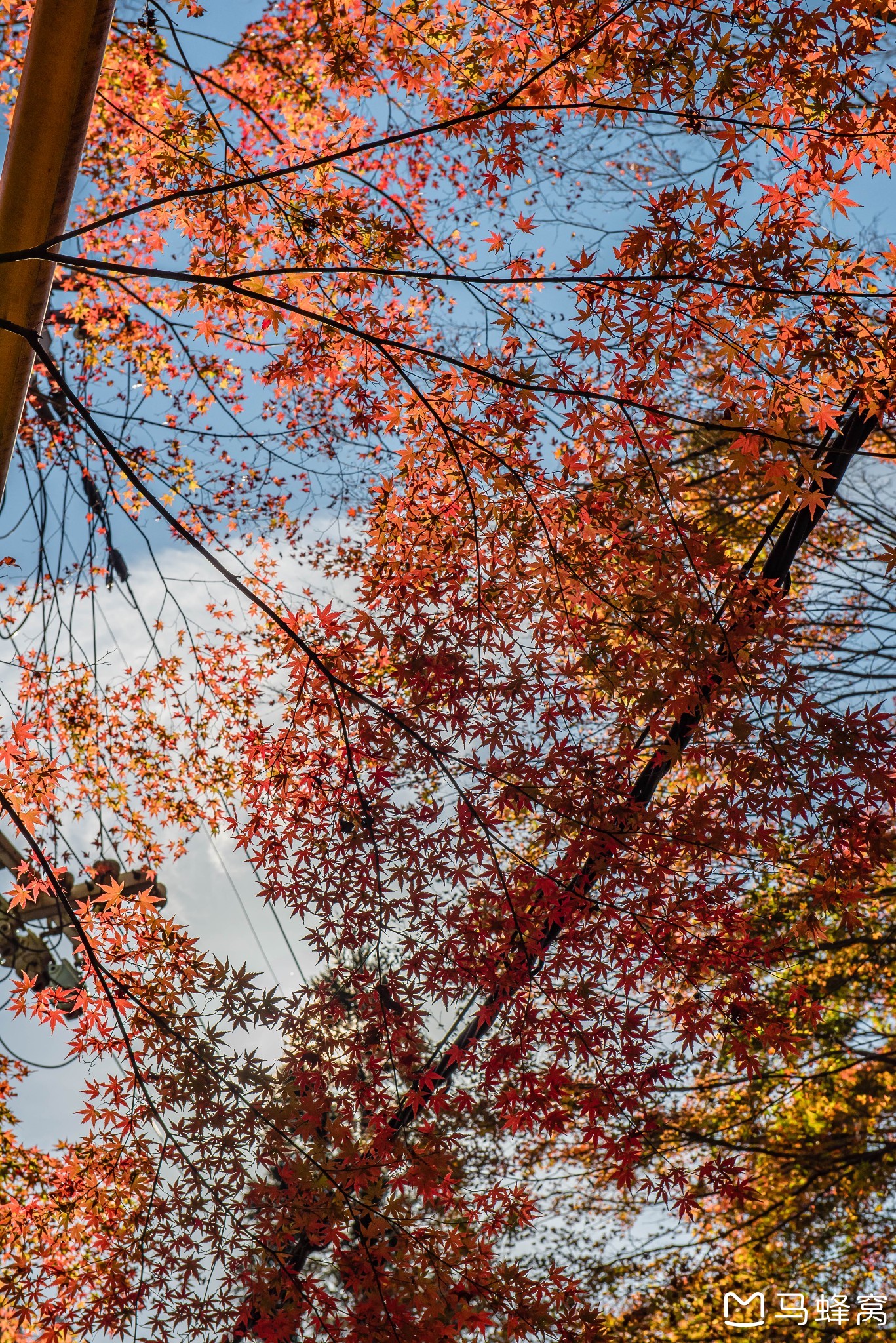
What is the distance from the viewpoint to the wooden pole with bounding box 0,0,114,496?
2.81 metres

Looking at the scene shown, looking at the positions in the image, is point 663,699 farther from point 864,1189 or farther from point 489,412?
point 864,1189

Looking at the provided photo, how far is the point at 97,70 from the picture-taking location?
2939mm

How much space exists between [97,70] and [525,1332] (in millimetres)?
5322

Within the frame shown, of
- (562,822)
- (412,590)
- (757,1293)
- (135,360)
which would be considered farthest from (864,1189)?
(135,360)

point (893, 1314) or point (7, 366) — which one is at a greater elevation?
point (893, 1314)

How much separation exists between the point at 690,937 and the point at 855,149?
385 centimetres

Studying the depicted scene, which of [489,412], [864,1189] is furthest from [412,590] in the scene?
[864,1189]

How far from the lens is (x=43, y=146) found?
9.75 feet

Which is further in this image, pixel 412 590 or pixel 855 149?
pixel 412 590

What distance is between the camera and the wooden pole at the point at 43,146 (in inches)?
111

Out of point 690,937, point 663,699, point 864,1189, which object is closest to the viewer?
point 663,699

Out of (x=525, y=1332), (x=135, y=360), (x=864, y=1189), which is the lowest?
(x=525, y=1332)

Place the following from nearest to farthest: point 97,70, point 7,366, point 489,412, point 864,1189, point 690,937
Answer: point 97,70, point 7,366, point 690,937, point 489,412, point 864,1189

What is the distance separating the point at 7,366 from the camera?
11.2ft
